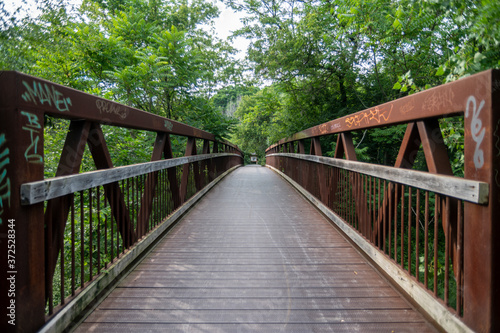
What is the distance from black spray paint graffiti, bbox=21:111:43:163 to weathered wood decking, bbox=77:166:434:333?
109cm

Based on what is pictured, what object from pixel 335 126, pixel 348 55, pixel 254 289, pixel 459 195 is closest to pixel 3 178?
pixel 254 289

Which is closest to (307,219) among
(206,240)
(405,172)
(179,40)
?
(206,240)

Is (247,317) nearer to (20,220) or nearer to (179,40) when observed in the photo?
(20,220)

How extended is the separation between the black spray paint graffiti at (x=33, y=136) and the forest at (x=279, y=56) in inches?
48.8

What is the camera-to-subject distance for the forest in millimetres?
2729

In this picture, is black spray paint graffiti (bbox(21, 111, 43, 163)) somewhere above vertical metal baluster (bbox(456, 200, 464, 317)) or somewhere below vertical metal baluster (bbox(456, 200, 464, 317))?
above

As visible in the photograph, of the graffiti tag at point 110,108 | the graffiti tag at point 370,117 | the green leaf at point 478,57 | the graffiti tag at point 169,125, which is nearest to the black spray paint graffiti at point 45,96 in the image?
the graffiti tag at point 110,108

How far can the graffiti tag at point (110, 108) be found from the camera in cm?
216

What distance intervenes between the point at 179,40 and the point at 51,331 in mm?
7174

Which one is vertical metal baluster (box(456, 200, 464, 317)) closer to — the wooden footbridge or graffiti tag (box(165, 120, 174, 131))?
the wooden footbridge

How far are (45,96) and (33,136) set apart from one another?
0.23 meters

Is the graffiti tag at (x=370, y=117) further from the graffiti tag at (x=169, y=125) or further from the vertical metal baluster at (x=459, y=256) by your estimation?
the graffiti tag at (x=169, y=125)

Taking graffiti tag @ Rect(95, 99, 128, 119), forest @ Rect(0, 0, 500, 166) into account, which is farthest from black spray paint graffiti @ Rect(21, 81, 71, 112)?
forest @ Rect(0, 0, 500, 166)

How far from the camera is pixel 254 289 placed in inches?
94.0
